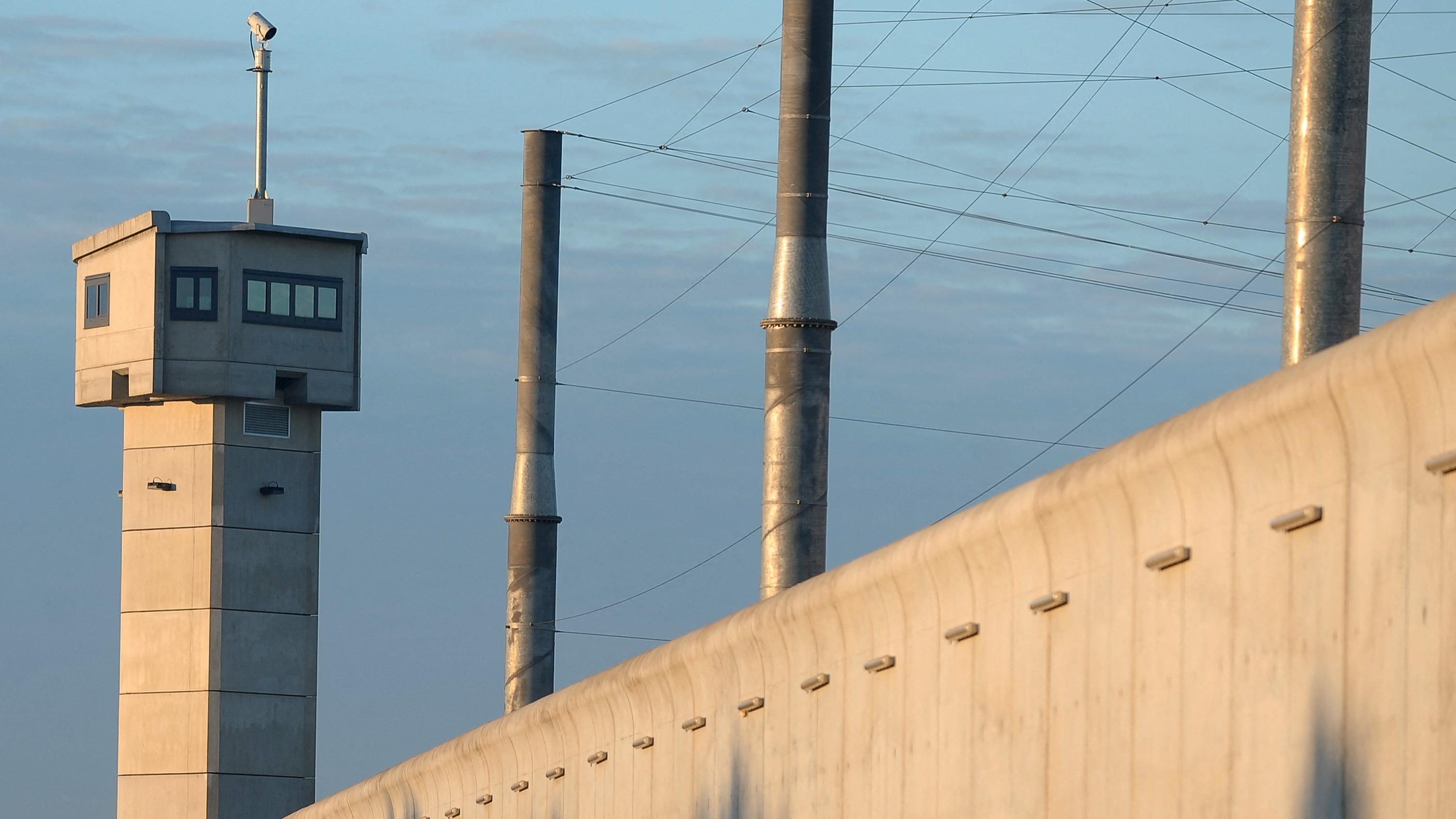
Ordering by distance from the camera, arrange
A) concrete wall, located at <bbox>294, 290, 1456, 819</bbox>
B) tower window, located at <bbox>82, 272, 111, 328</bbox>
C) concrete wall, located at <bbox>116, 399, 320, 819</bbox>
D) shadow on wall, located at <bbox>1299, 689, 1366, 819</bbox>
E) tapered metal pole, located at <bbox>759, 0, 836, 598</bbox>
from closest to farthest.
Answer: concrete wall, located at <bbox>294, 290, 1456, 819</bbox> → shadow on wall, located at <bbox>1299, 689, 1366, 819</bbox> → tapered metal pole, located at <bbox>759, 0, 836, 598</bbox> → concrete wall, located at <bbox>116, 399, 320, 819</bbox> → tower window, located at <bbox>82, 272, 111, 328</bbox>

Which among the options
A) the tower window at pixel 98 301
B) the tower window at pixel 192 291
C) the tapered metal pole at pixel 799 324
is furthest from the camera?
the tower window at pixel 98 301

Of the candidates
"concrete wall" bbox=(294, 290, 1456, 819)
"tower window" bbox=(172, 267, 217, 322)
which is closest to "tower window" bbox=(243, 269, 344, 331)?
"tower window" bbox=(172, 267, 217, 322)

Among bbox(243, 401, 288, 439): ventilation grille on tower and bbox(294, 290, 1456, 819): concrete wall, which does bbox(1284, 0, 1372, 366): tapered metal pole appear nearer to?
bbox(294, 290, 1456, 819): concrete wall

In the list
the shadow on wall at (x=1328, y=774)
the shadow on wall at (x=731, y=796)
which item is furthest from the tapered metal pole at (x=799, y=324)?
the shadow on wall at (x=1328, y=774)

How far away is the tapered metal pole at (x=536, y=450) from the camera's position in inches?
1267

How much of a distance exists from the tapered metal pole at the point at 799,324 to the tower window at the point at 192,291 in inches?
762

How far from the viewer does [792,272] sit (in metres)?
22.5

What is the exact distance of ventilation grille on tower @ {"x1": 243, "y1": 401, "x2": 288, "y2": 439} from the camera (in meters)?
39.1

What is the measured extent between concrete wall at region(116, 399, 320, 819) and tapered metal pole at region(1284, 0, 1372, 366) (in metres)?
27.5

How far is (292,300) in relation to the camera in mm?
39781

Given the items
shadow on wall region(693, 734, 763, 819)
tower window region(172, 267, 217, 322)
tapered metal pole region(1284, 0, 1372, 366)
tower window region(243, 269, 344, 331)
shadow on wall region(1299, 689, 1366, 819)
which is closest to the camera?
shadow on wall region(1299, 689, 1366, 819)

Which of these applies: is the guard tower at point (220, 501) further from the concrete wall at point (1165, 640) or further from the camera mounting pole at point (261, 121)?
the concrete wall at point (1165, 640)

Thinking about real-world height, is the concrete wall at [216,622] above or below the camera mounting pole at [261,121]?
below

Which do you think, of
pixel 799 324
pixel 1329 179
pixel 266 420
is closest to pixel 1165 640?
pixel 1329 179
